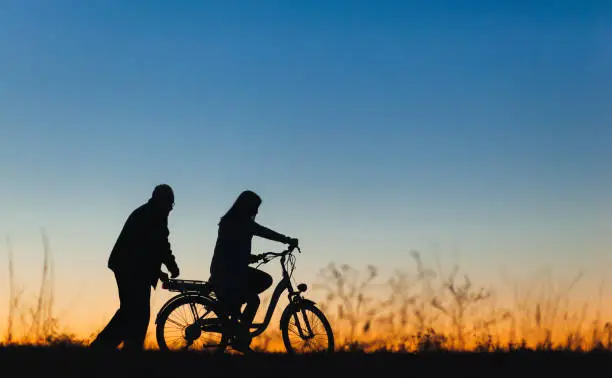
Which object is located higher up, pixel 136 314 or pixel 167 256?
pixel 167 256

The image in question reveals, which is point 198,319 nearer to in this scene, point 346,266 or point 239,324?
point 239,324

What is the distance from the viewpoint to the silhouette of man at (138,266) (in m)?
11.7

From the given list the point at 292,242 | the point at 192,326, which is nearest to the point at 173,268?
the point at 192,326

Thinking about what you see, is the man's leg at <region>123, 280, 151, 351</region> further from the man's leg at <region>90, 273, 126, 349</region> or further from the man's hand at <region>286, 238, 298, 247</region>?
the man's hand at <region>286, 238, 298, 247</region>

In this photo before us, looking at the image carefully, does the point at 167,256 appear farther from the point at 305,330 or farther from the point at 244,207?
the point at 305,330

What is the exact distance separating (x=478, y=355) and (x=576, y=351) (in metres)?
1.71

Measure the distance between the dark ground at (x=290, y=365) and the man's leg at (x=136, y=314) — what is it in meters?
0.72

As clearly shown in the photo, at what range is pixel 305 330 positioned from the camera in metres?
11.6

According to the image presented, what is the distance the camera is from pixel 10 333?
13.0 metres

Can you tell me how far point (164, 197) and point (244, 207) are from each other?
105 centimetres

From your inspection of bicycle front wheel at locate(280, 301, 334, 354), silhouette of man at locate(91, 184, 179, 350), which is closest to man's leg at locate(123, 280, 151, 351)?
silhouette of man at locate(91, 184, 179, 350)

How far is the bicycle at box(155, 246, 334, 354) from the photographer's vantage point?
452 inches

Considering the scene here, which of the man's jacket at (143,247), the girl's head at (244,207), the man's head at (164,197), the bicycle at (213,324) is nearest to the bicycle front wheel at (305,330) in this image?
the bicycle at (213,324)

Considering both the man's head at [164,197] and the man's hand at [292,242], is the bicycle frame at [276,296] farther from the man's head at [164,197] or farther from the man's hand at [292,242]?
the man's head at [164,197]
